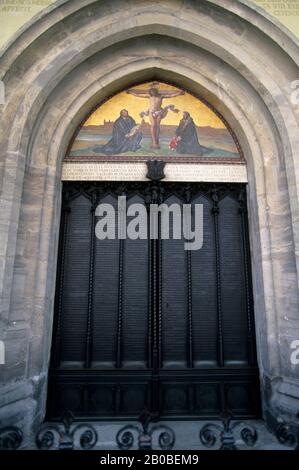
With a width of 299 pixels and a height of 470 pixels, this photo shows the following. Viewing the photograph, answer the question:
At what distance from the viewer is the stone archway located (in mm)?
4414

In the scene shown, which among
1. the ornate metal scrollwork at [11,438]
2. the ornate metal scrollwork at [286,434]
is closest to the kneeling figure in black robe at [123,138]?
the ornate metal scrollwork at [11,438]

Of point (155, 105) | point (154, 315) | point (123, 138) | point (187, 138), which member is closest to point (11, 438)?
point (154, 315)

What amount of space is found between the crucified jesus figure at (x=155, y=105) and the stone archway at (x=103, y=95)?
1.15ft

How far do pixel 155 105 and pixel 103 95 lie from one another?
1.00 m

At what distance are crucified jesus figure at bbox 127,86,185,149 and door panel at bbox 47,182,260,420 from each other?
1.11 meters

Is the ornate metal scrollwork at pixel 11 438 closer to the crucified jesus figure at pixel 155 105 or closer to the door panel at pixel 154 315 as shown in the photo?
the door panel at pixel 154 315

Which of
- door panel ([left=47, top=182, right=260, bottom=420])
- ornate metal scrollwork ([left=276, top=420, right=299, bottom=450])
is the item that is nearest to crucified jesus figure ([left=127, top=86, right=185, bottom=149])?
door panel ([left=47, top=182, right=260, bottom=420])

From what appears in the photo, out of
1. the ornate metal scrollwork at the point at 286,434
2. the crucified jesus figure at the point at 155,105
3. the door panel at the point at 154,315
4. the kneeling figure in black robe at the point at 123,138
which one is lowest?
the ornate metal scrollwork at the point at 286,434

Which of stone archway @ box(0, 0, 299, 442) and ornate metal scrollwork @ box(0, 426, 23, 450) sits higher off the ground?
stone archway @ box(0, 0, 299, 442)

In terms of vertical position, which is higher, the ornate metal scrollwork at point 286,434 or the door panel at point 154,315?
the door panel at point 154,315

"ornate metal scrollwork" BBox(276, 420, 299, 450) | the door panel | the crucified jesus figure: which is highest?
the crucified jesus figure

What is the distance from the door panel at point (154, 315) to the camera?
482cm

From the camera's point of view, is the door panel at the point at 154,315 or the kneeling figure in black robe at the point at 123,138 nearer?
the door panel at the point at 154,315

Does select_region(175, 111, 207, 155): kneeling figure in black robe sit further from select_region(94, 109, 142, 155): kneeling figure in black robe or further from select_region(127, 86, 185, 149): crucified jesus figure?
select_region(94, 109, 142, 155): kneeling figure in black robe
